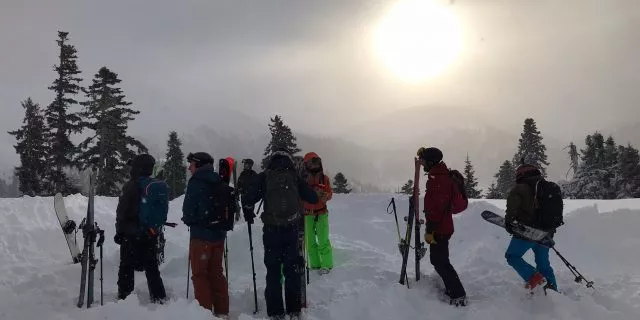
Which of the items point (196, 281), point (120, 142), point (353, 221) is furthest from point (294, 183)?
point (120, 142)

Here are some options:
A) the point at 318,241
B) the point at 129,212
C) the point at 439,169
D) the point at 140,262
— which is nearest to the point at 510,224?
the point at 439,169

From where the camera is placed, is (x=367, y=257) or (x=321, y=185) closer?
(x=321, y=185)

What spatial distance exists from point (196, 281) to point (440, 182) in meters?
4.17

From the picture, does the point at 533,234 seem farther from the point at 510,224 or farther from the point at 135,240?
the point at 135,240

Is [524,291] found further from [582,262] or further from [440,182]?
[582,262]

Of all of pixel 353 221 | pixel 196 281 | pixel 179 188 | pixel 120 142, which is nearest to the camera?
pixel 196 281

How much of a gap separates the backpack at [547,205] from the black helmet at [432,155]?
1651 millimetres

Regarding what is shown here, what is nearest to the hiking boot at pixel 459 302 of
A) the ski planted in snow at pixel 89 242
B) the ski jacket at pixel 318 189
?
the ski jacket at pixel 318 189

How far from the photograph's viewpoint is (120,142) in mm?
38375

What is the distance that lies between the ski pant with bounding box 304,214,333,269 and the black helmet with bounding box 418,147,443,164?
2628mm

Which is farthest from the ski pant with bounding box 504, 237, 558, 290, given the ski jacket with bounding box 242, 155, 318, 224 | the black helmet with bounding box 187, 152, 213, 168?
the black helmet with bounding box 187, 152, 213, 168

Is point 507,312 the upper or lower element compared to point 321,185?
lower

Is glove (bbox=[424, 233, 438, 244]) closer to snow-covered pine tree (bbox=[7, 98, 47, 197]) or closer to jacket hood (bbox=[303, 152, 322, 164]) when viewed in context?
jacket hood (bbox=[303, 152, 322, 164])

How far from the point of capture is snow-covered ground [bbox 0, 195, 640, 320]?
6.41 m
